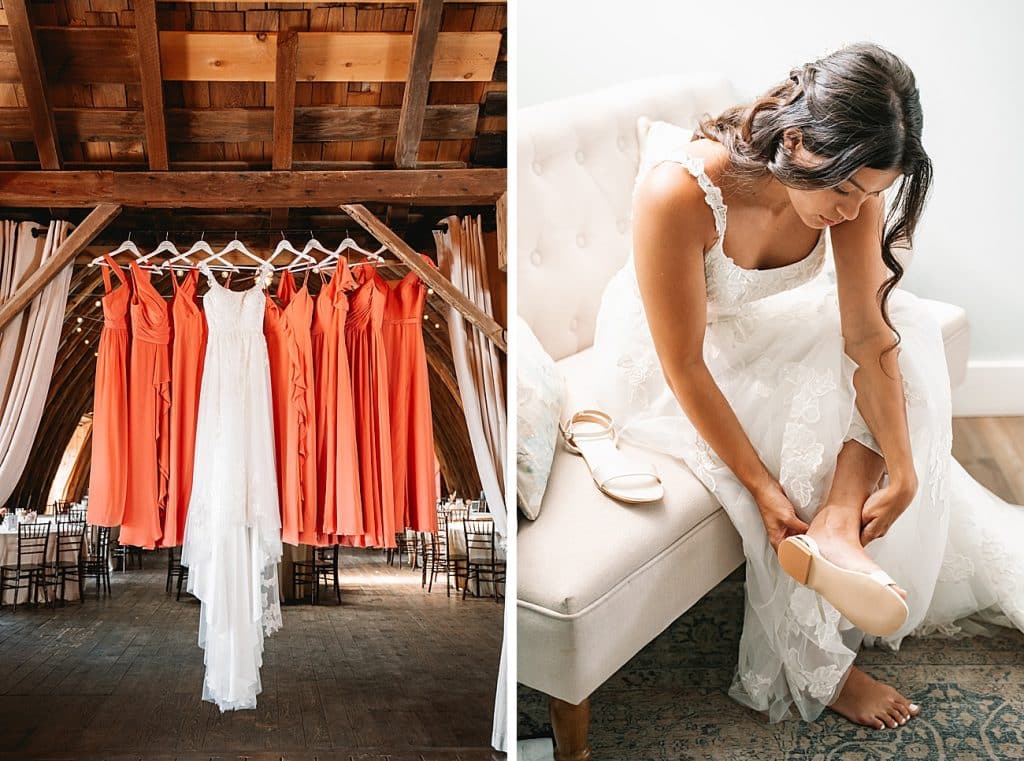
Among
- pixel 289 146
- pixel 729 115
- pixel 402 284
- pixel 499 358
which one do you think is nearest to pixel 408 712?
pixel 499 358

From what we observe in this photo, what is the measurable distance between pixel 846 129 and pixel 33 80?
249 centimetres

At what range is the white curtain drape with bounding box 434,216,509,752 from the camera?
2.80m

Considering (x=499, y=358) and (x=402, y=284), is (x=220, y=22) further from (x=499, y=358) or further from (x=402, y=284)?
(x=499, y=358)

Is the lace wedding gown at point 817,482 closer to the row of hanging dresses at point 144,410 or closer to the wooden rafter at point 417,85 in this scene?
the wooden rafter at point 417,85

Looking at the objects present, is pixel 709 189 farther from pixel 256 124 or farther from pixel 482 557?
pixel 256 124

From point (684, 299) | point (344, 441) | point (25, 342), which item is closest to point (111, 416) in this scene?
point (25, 342)

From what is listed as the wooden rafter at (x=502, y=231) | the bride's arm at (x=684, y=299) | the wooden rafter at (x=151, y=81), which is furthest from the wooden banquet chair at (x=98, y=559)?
the bride's arm at (x=684, y=299)

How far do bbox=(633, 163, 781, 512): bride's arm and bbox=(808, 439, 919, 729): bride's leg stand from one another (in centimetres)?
9

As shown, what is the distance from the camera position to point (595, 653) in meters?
1.35

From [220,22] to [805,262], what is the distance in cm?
219

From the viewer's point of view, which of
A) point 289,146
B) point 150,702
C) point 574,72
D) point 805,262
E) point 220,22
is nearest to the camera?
point 805,262

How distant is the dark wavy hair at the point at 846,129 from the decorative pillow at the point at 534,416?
44 centimetres

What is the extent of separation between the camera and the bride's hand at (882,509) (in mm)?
1354

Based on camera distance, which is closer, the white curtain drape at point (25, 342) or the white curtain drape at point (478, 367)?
the white curtain drape at point (25, 342)
